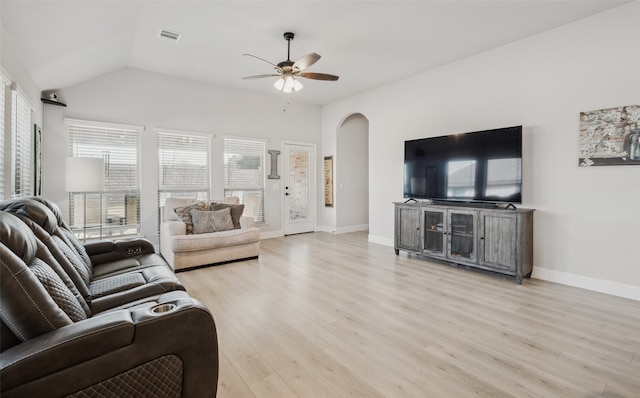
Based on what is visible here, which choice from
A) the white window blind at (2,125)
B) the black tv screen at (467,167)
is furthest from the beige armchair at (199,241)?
the black tv screen at (467,167)

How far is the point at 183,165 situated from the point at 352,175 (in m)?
3.81

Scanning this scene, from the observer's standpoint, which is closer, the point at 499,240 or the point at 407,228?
the point at 499,240

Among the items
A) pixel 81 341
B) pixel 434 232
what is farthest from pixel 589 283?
pixel 81 341

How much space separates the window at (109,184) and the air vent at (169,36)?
1.74 metres

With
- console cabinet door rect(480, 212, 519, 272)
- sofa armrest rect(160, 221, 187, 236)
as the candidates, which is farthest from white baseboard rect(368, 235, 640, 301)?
sofa armrest rect(160, 221, 187, 236)

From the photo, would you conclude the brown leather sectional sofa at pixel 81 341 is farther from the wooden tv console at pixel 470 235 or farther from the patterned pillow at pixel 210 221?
the wooden tv console at pixel 470 235

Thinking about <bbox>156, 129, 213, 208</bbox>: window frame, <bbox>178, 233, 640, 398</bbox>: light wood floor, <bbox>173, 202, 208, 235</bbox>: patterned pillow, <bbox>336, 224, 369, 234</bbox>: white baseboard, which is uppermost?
<bbox>156, 129, 213, 208</bbox>: window frame

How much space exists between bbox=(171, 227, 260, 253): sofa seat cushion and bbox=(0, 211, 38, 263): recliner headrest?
2610 mm

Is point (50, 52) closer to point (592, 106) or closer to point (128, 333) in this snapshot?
point (128, 333)

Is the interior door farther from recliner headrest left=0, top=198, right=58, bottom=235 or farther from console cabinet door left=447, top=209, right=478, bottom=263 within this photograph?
recliner headrest left=0, top=198, right=58, bottom=235

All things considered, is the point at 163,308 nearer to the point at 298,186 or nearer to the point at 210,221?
the point at 210,221

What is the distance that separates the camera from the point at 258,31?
3676mm

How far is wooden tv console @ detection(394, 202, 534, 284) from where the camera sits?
3568 mm

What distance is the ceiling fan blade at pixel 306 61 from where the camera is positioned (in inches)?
125
